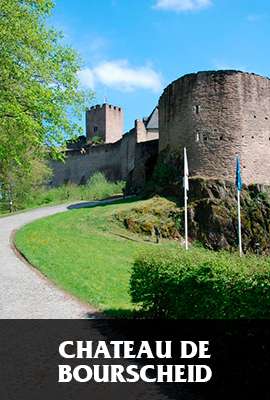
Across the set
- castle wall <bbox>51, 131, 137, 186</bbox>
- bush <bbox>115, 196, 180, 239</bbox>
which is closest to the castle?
bush <bbox>115, 196, 180, 239</bbox>

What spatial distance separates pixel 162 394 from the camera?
620 cm

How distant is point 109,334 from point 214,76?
27.0 meters

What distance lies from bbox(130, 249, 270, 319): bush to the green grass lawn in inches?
55.7

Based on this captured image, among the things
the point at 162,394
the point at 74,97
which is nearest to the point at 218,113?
the point at 74,97

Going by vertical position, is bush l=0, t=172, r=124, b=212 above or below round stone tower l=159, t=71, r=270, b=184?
below

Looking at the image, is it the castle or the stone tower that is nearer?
the castle

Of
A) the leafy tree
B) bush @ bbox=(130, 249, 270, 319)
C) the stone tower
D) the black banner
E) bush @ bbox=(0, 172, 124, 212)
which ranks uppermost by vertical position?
the stone tower

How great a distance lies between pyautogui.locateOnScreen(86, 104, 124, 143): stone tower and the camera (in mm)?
68750

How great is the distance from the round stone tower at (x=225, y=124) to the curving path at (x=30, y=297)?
729 inches

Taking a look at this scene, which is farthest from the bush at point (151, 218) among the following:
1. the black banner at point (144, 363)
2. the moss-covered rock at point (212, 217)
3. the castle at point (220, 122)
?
the black banner at point (144, 363)

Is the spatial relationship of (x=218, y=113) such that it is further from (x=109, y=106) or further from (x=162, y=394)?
(x=109, y=106)

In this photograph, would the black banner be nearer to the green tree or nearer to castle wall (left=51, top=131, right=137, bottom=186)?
the green tree

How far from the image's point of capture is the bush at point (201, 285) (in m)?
6.49

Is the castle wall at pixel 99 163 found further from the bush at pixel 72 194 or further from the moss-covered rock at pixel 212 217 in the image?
the moss-covered rock at pixel 212 217
